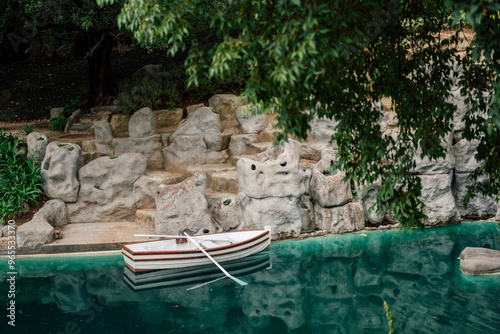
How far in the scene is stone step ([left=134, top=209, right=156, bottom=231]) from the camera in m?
15.1

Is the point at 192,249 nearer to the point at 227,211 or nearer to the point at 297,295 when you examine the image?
the point at 227,211

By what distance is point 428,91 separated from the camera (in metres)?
6.85

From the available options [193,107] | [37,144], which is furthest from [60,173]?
[193,107]

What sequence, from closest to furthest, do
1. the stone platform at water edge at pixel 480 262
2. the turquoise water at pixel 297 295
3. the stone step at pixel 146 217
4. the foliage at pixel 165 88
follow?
the turquoise water at pixel 297 295
the stone platform at water edge at pixel 480 262
the stone step at pixel 146 217
the foliage at pixel 165 88

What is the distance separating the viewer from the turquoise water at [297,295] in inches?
401

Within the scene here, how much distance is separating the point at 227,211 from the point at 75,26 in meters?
8.35

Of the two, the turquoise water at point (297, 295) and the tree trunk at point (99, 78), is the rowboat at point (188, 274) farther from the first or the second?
the tree trunk at point (99, 78)

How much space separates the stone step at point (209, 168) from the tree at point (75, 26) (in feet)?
17.3

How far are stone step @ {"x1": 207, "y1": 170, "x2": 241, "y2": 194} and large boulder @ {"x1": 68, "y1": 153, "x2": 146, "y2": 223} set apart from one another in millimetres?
2426

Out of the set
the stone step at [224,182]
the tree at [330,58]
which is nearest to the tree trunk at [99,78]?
the stone step at [224,182]

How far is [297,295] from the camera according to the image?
1175 centimetres

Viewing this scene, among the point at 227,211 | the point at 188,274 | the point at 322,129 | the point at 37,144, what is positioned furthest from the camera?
the point at 322,129

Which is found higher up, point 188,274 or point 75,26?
point 75,26

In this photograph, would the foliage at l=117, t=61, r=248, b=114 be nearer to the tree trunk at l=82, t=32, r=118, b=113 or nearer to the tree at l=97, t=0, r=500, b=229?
the tree trunk at l=82, t=32, r=118, b=113
